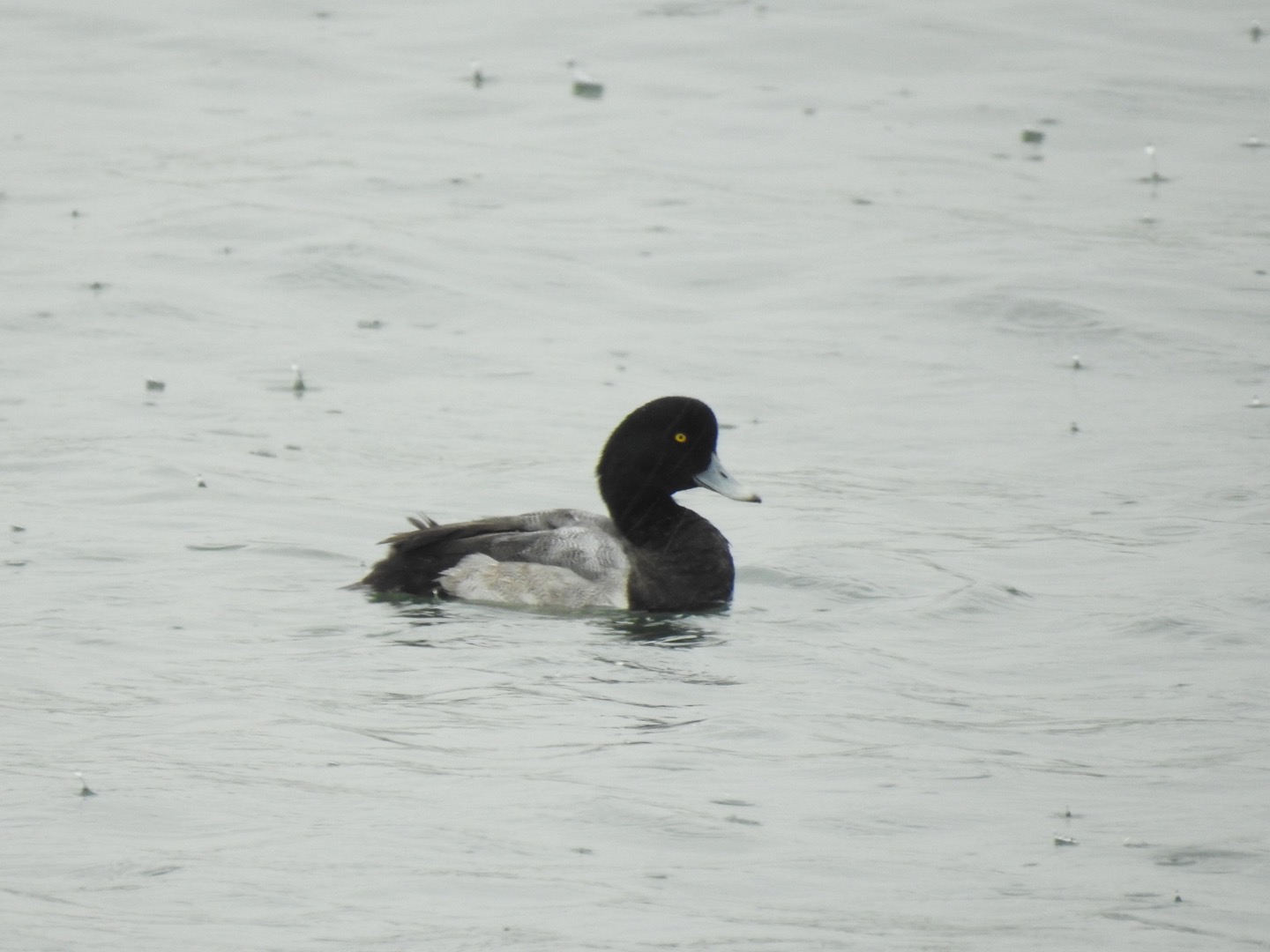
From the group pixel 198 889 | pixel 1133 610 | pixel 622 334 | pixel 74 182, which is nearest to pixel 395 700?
pixel 198 889

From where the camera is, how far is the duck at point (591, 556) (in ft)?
35.1

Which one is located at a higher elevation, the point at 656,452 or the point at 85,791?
the point at 656,452

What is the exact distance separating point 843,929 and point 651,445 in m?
5.13

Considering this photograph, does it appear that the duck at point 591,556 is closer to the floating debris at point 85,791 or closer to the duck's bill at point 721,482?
the duck's bill at point 721,482

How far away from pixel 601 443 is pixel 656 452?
2.52m

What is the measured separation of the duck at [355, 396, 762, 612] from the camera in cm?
1071

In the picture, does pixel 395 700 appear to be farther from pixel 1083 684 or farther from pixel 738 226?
pixel 738 226

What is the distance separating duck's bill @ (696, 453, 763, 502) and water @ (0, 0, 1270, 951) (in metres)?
0.45

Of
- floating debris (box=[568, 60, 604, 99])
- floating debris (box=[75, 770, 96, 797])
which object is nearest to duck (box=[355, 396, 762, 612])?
floating debris (box=[75, 770, 96, 797])

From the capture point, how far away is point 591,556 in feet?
35.6

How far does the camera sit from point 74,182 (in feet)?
66.9

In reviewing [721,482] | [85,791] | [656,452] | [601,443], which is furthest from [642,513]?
[85,791]

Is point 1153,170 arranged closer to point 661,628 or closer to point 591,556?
point 591,556

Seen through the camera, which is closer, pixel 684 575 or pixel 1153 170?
pixel 684 575
